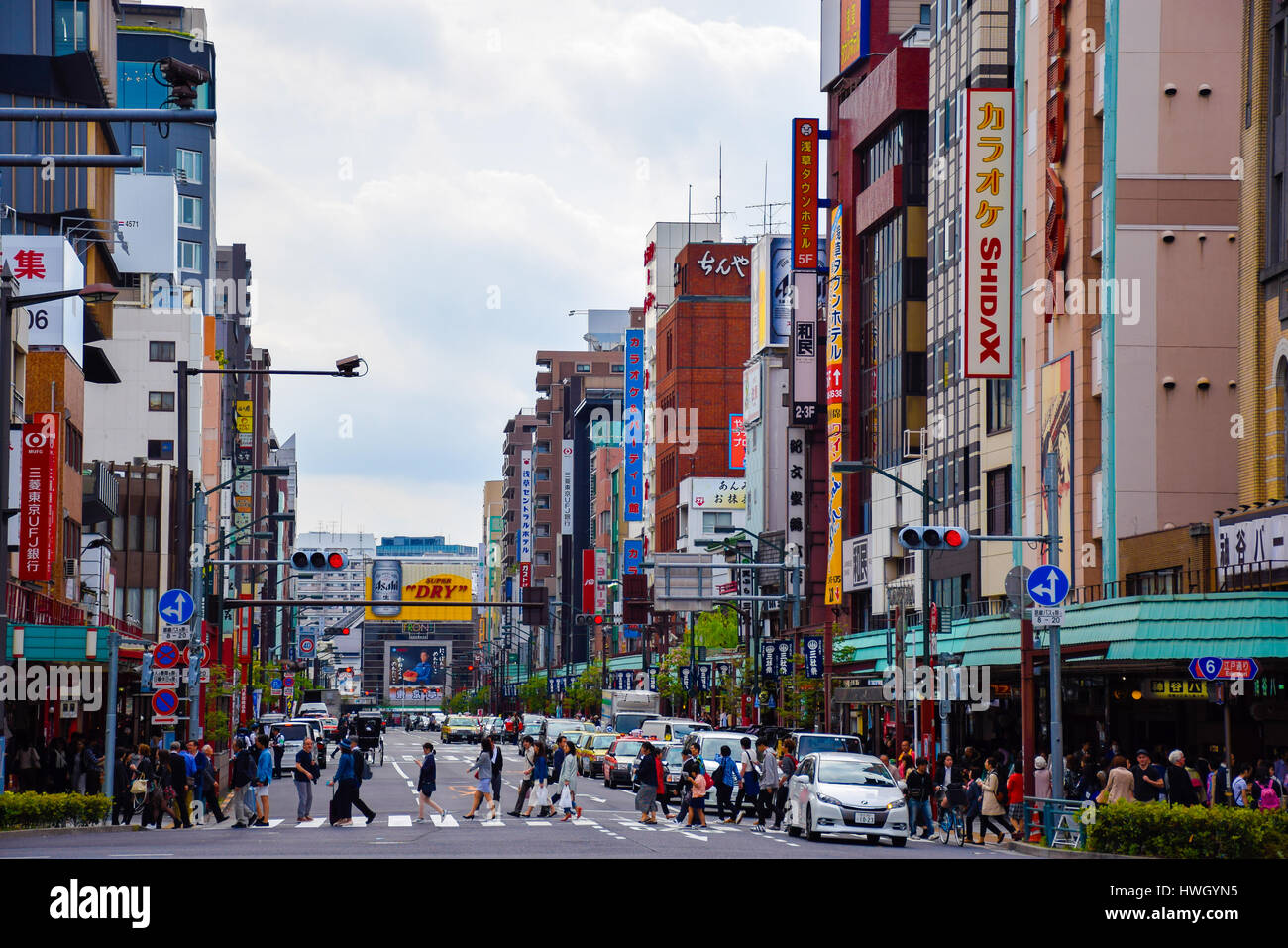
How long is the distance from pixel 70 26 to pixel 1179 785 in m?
54.8

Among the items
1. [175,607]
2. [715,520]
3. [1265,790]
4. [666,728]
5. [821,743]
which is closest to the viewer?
[1265,790]

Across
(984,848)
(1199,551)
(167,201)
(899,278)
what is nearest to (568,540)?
(167,201)

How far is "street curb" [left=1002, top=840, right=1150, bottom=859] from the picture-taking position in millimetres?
26936

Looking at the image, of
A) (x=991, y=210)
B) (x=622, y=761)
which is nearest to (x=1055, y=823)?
(x=622, y=761)

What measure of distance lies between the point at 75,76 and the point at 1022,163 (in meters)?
34.8

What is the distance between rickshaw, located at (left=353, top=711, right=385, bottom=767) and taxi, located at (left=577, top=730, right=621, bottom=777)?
8.11 metres

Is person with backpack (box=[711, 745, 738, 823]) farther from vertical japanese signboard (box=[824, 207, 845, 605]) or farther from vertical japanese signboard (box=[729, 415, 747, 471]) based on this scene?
vertical japanese signboard (box=[729, 415, 747, 471])

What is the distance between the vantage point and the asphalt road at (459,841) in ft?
88.2

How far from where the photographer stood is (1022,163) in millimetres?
61000

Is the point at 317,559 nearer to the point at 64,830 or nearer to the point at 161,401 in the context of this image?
the point at 64,830

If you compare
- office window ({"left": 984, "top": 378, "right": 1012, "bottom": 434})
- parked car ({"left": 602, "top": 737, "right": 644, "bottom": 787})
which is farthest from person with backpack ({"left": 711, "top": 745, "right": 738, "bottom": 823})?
office window ({"left": 984, "top": 378, "right": 1012, "bottom": 434})

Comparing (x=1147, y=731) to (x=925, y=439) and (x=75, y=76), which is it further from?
(x=75, y=76)

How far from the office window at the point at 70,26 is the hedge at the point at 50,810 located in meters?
43.1

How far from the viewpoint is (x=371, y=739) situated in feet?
270
